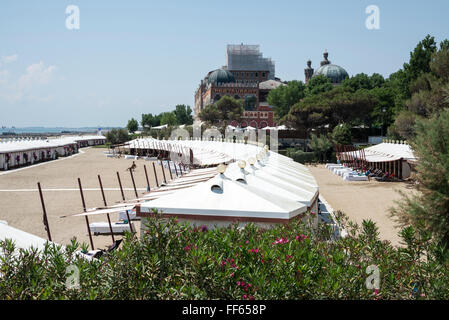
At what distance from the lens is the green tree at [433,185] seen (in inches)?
327

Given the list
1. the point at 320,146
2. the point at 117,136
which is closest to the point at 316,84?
the point at 117,136

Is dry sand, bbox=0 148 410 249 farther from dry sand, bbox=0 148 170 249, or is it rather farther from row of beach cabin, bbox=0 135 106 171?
row of beach cabin, bbox=0 135 106 171

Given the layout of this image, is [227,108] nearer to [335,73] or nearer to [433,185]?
[335,73]

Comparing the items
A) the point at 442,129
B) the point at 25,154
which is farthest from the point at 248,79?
the point at 442,129

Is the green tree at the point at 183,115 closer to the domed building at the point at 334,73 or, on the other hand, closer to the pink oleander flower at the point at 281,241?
the domed building at the point at 334,73

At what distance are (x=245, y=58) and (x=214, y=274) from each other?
A: 5043 inches

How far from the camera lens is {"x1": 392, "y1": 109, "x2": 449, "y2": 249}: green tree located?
8.30 metres

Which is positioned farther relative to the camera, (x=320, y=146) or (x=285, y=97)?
(x=285, y=97)

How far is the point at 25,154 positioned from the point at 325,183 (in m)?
34.0

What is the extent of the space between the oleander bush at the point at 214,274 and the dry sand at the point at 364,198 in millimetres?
9536

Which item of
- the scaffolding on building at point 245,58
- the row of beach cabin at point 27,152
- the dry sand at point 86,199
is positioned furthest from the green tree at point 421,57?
the scaffolding on building at point 245,58

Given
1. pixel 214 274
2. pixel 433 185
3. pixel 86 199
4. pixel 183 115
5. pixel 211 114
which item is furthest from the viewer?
pixel 183 115

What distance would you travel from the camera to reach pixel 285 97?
85.6 meters

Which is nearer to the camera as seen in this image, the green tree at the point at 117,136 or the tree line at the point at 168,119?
the green tree at the point at 117,136
